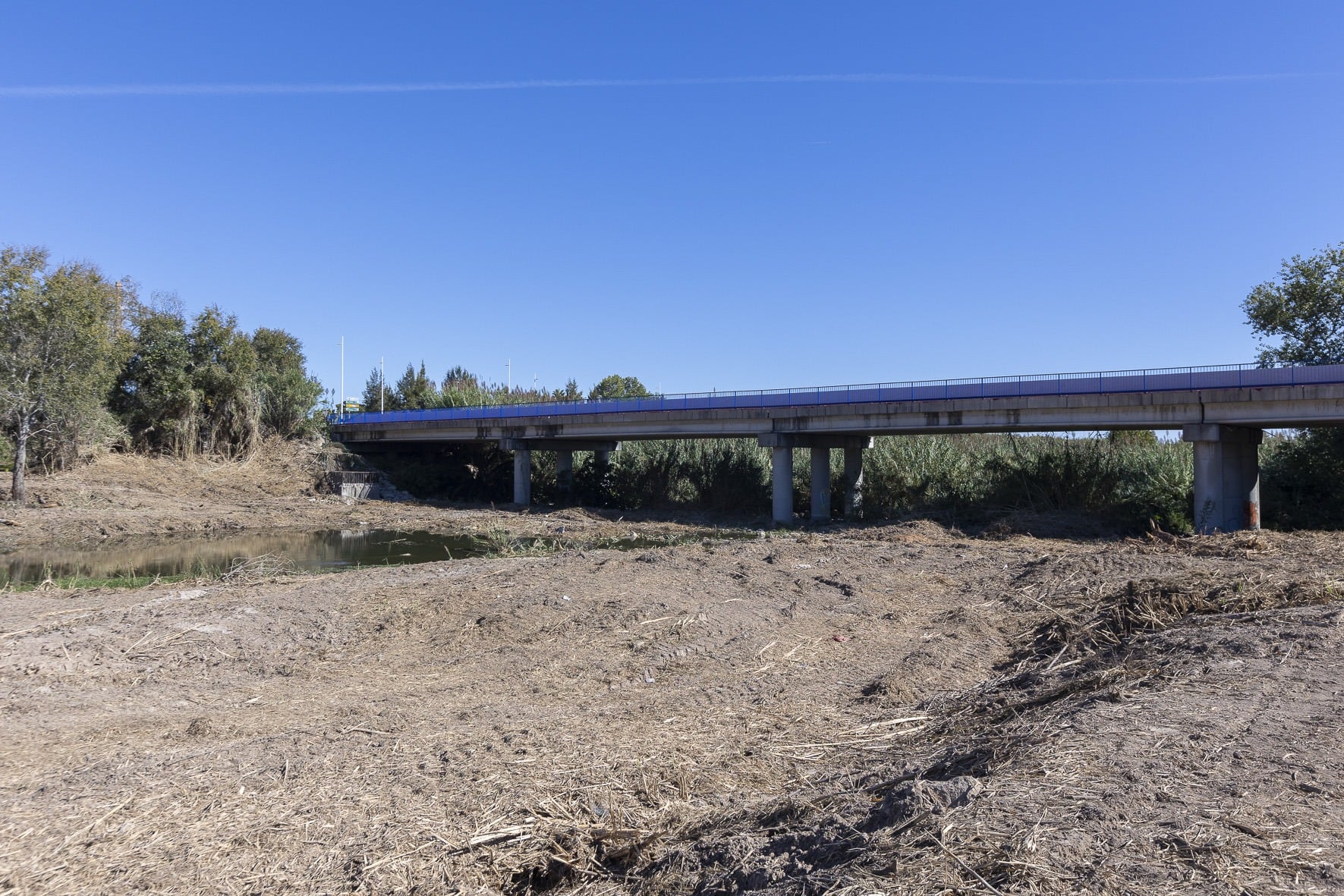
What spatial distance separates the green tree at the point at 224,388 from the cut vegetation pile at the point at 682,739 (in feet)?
113

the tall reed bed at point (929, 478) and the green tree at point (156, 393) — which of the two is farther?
the green tree at point (156, 393)

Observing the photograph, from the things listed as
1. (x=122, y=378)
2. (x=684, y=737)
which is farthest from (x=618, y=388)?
(x=684, y=737)

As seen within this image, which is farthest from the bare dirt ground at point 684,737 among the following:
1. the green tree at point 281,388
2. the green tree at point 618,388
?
the green tree at point 618,388

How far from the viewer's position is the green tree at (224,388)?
147ft

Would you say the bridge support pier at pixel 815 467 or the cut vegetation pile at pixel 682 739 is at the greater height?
the bridge support pier at pixel 815 467

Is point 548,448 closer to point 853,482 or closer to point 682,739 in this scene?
point 853,482

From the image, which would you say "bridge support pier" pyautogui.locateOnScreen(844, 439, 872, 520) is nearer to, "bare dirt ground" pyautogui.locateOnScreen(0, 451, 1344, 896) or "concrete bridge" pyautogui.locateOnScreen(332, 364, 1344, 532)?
"concrete bridge" pyautogui.locateOnScreen(332, 364, 1344, 532)

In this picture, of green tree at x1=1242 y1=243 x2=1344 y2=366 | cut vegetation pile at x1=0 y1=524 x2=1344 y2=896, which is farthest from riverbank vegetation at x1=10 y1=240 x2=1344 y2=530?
cut vegetation pile at x1=0 y1=524 x2=1344 y2=896

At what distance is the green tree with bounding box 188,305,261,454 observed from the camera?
44.9 meters

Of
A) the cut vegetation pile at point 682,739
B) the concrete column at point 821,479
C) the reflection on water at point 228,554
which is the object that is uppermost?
the concrete column at point 821,479

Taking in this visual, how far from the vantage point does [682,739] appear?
702 cm

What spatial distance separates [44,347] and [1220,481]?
1501 inches

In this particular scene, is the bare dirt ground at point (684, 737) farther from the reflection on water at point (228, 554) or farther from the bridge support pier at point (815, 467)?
the bridge support pier at point (815, 467)

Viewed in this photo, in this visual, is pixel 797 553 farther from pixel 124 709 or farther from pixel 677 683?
pixel 124 709
